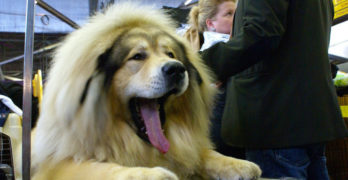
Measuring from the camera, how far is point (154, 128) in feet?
3.40

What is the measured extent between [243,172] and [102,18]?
0.77 m

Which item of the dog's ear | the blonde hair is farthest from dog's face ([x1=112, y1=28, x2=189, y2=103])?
the blonde hair

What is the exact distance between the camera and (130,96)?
1057 mm

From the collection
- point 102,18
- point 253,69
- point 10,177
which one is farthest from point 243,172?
point 10,177

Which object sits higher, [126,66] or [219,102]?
[126,66]

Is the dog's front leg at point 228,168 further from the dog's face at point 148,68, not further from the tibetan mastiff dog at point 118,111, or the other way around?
the dog's face at point 148,68

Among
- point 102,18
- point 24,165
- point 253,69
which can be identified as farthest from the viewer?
point 253,69

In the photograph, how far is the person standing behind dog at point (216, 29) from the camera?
1.79m

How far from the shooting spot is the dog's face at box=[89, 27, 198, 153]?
103 centimetres

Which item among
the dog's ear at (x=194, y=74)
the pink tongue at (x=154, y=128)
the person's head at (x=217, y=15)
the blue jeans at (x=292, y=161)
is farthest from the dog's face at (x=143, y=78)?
the person's head at (x=217, y=15)

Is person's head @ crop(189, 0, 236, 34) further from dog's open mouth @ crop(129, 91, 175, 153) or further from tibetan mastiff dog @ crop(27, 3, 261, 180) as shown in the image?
dog's open mouth @ crop(129, 91, 175, 153)

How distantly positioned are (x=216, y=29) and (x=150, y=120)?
104 cm

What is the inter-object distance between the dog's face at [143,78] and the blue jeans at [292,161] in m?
0.55

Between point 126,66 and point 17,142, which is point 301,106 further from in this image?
point 17,142
